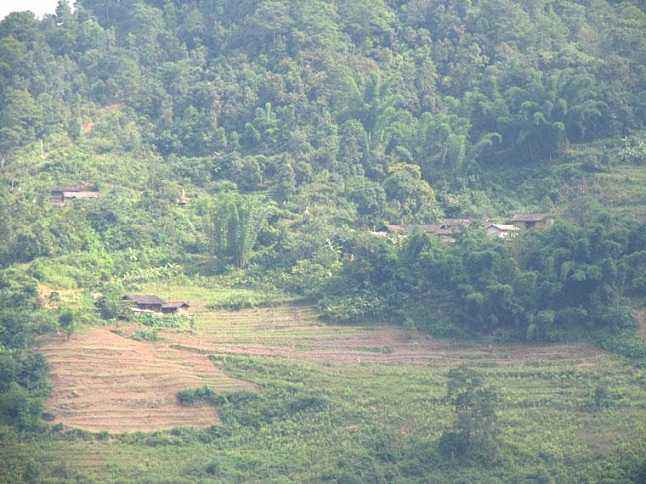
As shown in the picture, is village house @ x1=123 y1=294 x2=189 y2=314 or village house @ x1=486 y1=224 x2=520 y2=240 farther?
village house @ x1=486 y1=224 x2=520 y2=240

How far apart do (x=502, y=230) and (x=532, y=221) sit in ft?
3.62

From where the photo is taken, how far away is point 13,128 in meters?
39.1

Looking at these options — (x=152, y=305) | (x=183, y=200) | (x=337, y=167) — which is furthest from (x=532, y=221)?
(x=152, y=305)

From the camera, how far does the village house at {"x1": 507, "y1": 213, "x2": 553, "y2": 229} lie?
1367 inches

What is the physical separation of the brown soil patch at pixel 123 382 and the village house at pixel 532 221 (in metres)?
9.60

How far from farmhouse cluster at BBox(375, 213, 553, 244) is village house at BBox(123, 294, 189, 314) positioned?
6.24 metres

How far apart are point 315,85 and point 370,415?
15223 millimetres

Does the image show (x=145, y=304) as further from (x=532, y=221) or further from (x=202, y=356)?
(x=532, y=221)

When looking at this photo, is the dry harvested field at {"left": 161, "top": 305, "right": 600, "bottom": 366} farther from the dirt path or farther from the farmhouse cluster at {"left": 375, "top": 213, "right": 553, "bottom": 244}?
the farmhouse cluster at {"left": 375, "top": 213, "right": 553, "bottom": 244}

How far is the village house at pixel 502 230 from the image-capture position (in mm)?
33781

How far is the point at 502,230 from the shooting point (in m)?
34.2

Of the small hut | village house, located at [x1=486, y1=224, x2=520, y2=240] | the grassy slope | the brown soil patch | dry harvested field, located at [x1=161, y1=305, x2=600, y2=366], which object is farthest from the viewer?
village house, located at [x1=486, y1=224, x2=520, y2=240]

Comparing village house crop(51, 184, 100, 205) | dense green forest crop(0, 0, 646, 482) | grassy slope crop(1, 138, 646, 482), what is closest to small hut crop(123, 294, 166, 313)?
dense green forest crop(0, 0, 646, 482)

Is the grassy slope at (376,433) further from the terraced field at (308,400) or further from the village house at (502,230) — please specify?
the village house at (502,230)
